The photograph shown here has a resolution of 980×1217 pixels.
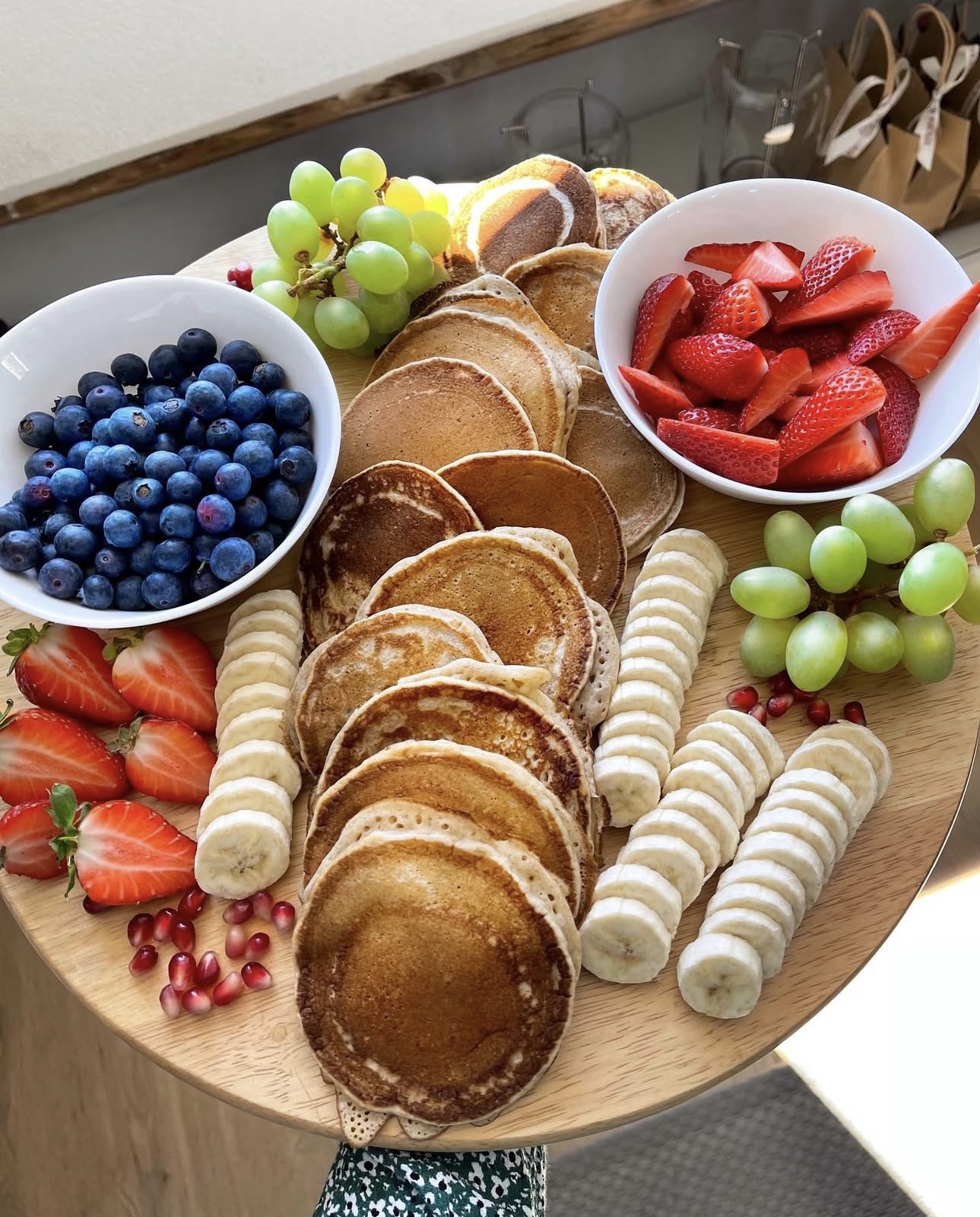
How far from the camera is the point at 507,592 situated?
Result: 1486mm

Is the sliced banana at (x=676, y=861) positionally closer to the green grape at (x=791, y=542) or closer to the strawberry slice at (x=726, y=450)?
the green grape at (x=791, y=542)

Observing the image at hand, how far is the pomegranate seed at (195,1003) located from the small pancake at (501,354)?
3.04ft

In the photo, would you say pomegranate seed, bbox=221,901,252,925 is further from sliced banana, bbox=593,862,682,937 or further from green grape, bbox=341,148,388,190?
green grape, bbox=341,148,388,190

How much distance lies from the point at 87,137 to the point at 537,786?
2037mm

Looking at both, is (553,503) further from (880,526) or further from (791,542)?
(880,526)

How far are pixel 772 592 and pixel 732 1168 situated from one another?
4.55ft

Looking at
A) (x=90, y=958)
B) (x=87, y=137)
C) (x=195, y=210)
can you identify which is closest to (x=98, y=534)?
(x=90, y=958)

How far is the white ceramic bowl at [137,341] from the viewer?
1590 millimetres

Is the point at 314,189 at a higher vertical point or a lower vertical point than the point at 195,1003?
higher

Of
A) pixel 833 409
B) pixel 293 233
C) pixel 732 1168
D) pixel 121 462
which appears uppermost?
pixel 293 233

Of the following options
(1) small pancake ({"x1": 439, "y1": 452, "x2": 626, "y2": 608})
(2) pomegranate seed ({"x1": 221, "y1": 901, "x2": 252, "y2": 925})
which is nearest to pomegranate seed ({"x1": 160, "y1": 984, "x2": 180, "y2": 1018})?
(2) pomegranate seed ({"x1": 221, "y1": 901, "x2": 252, "y2": 925})

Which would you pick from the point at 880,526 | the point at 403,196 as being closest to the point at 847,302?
the point at 880,526

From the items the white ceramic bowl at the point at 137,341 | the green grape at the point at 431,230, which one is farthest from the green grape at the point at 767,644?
the green grape at the point at 431,230

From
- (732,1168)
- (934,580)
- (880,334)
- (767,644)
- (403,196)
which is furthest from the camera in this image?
(732,1168)
